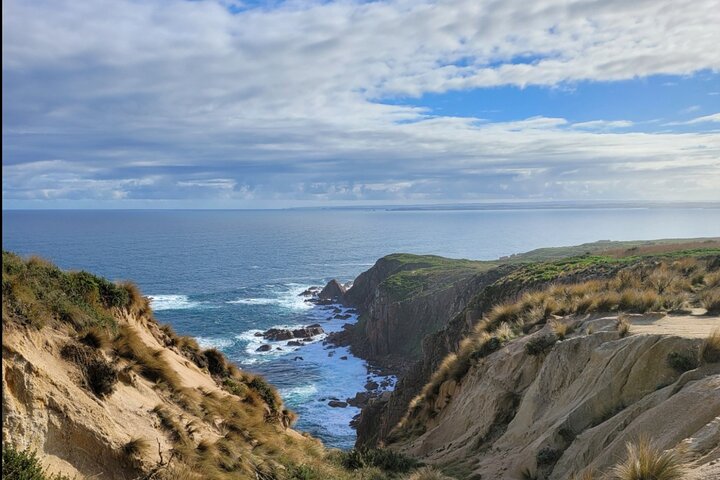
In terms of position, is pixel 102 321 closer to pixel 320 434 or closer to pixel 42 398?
pixel 42 398

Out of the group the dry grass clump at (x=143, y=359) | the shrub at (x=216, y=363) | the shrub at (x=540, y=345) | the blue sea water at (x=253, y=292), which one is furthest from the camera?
the blue sea water at (x=253, y=292)

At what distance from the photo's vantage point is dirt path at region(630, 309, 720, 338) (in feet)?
39.6

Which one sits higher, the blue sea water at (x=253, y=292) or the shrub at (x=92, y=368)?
the shrub at (x=92, y=368)

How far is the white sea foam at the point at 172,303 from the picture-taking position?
281ft

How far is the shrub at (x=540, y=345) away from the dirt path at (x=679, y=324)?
7.98ft

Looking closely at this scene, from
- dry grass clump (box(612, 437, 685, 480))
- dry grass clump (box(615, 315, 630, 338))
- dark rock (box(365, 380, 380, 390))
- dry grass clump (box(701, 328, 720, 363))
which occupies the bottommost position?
dark rock (box(365, 380, 380, 390))

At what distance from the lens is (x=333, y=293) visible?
10306 centimetres

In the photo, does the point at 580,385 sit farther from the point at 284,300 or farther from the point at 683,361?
the point at 284,300

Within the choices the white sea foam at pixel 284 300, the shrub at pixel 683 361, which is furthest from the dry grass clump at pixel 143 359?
the white sea foam at pixel 284 300

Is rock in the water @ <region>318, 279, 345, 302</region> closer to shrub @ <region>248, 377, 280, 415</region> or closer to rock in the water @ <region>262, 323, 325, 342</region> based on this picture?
rock in the water @ <region>262, 323, 325, 342</region>

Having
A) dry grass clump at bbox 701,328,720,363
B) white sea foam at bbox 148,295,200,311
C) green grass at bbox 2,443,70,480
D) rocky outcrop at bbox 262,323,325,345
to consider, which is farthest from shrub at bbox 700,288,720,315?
white sea foam at bbox 148,295,200,311

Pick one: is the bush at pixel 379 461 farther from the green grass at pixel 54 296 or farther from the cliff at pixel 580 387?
the green grass at pixel 54 296

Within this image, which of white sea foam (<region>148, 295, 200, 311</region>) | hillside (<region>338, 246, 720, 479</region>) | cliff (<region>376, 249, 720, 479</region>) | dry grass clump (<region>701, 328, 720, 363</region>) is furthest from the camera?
white sea foam (<region>148, 295, 200, 311</region>)

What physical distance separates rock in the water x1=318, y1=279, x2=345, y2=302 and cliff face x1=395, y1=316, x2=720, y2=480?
82.6m
